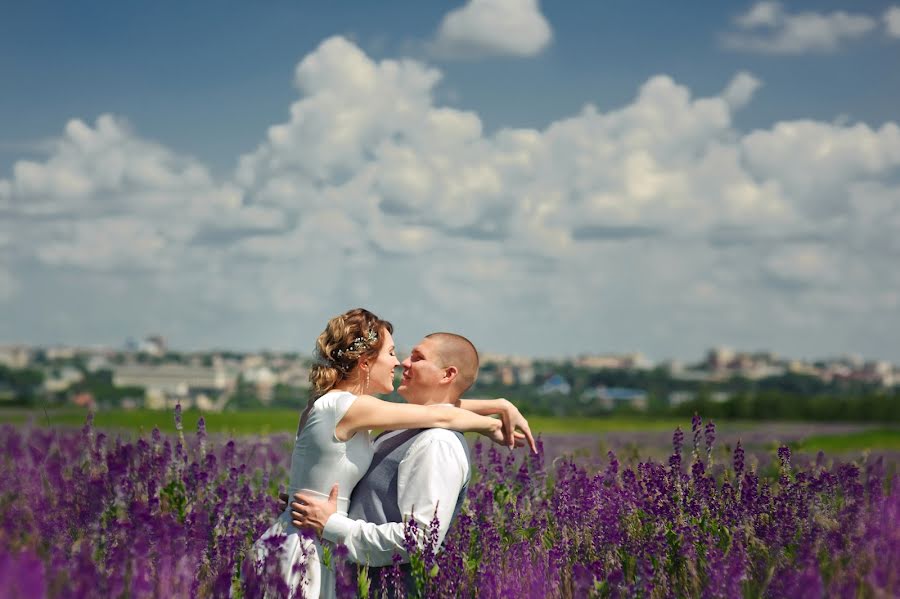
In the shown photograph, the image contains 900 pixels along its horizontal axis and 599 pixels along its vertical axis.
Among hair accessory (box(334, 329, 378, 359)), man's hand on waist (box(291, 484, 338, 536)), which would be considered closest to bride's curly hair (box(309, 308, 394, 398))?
hair accessory (box(334, 329, 378, 359))

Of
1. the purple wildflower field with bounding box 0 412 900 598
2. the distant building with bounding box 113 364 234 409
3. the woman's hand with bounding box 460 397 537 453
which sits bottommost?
the distant building with bounding box 113 364 234 409

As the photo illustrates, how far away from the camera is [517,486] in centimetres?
631

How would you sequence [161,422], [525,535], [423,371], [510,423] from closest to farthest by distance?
[423,371], [510,423], [525,535], [161,422]

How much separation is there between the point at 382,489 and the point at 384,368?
52cm

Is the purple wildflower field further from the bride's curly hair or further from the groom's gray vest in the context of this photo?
the bride's curly hair

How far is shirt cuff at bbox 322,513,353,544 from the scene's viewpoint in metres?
3.84

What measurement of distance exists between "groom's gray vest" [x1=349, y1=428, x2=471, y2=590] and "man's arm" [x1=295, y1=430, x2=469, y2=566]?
0.13 meters

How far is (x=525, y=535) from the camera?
190 inches

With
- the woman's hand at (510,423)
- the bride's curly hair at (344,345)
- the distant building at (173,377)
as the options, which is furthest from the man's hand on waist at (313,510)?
the distant building at (173,377)

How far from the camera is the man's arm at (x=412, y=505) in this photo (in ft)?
12.5

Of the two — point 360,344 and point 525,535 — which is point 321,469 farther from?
point 525,535

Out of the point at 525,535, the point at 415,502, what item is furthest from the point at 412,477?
the point at 525,535

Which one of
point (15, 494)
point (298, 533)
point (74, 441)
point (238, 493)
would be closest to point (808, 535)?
point (298, 533)

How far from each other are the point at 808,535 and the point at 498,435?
4.76ft
